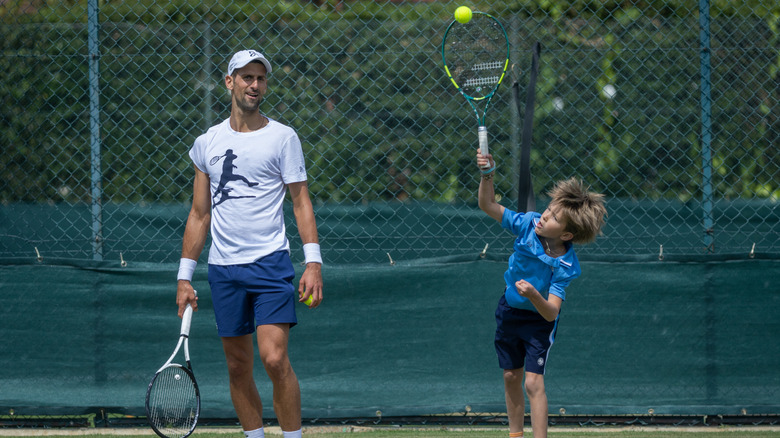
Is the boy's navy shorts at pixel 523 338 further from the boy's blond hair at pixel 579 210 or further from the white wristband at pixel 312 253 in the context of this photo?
the white wristband at pixel 312 253

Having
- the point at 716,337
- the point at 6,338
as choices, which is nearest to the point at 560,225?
the point at 716,337

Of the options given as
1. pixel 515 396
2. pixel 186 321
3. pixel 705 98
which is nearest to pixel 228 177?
pixel 186 321

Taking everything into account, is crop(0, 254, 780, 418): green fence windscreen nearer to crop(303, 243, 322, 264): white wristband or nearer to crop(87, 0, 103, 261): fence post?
crop(87, 0, 103, 261): fence post


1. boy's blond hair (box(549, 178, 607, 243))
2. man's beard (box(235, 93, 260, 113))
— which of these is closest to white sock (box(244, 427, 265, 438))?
man's beard (box(235, 93, 260, 113))

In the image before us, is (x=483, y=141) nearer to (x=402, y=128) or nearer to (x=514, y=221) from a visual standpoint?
(x=514, y=221)

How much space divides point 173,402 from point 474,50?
2244 millimetres

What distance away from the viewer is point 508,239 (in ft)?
15.1

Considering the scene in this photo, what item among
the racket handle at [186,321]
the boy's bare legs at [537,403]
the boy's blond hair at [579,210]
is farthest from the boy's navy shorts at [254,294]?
the boy's blond hair at [579,210]

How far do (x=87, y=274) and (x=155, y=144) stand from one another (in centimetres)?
100

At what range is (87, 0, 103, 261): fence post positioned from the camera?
4594 millimetres

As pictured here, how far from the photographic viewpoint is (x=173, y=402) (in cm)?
357

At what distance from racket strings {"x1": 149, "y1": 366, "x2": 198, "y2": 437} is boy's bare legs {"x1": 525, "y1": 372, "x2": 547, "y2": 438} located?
139 centimetres

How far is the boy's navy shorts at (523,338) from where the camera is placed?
141 inches

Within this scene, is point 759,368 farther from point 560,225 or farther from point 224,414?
point 224,414
